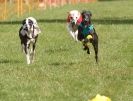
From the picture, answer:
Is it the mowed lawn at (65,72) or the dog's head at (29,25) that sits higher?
the dog's head at (29,25)

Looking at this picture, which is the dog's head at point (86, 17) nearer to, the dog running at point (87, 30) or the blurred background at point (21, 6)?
the dog running at point (87, 30)

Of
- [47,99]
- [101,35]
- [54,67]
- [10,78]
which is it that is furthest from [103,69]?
[101,35]

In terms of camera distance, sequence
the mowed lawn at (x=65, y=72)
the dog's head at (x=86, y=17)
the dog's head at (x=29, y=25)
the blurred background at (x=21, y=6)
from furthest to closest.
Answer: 1. the blurred background at (x=21, y=6)
2. the dog's head at (x=29, y=25)
3. the dog's head at (x=86, y=17)
4. the mowed lawn at (x=65, y=72)

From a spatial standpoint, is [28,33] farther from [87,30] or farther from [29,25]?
Result: [87,30]

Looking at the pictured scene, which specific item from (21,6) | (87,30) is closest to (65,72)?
(87,30)

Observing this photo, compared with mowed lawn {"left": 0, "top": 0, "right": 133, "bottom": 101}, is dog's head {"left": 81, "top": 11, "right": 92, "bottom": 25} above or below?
above

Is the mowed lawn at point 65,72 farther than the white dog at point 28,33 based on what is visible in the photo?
No

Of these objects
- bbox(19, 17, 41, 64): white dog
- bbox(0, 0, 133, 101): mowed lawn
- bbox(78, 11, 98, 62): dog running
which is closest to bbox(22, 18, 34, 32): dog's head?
bbox(19, 17, 41, 64): white dog

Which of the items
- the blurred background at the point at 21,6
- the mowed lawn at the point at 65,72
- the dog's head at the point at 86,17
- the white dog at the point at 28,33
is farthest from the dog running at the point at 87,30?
the blurred background at the point at 21,6

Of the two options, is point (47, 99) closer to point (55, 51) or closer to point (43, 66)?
point (43, 66)

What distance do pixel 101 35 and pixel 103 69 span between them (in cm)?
892

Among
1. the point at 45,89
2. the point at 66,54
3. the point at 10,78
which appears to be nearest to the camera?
the point at 45,89

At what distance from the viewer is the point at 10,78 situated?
1343 centimetres

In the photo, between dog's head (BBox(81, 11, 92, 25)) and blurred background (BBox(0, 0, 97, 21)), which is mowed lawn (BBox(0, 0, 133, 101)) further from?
blurred background (BBox(0, 0, 97, 21))
